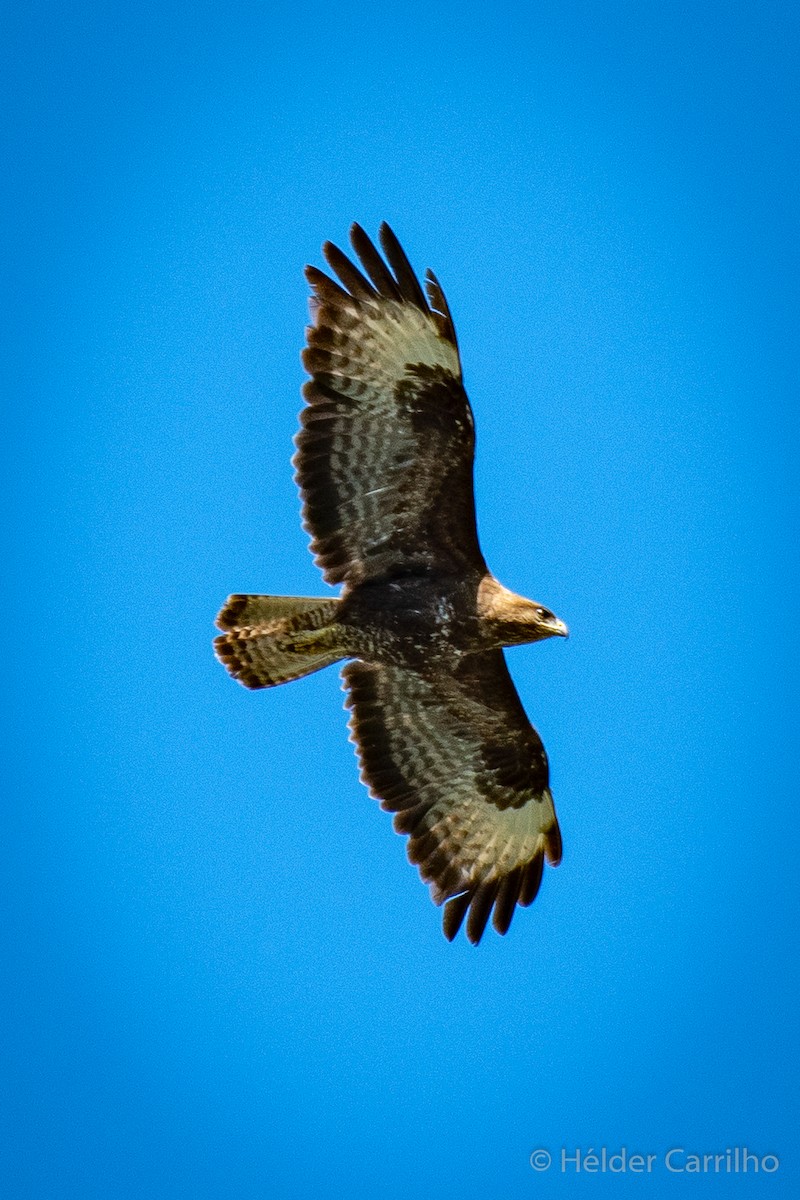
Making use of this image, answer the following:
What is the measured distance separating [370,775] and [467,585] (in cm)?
154

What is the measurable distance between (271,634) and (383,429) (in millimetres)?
1376

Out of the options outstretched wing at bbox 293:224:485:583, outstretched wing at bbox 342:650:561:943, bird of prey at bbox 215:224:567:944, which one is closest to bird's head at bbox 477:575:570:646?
bird of prey at bbox 215:224:567:944

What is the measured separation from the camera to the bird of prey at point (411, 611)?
30.2 feet

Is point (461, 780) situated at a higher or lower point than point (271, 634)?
lower

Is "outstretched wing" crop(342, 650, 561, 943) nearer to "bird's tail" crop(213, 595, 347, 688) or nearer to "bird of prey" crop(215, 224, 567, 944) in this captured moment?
"bird of prey" crop(215, 224, 567, 944)

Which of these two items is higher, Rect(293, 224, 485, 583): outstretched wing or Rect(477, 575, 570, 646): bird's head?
Rect(293, 224, 485, 583): outstretched wing

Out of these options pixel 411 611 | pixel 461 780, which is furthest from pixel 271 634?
pixel 461 780

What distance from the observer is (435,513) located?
9.62m

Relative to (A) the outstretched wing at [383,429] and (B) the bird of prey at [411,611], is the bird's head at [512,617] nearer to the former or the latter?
(B) the bird of prey at [411,611]

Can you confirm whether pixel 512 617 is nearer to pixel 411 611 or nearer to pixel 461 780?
pixel 411 611

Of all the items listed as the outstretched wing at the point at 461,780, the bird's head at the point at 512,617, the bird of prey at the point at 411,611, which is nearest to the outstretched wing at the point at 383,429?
the bird of prey at the point at 411,611

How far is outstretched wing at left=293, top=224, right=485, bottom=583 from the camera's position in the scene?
9.14 metres

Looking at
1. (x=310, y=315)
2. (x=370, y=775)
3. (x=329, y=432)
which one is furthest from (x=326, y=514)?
(x=370, y=775)

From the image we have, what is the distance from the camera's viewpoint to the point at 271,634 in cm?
978
